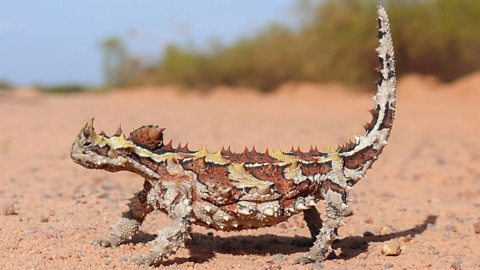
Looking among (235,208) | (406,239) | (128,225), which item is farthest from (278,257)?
(406,239)

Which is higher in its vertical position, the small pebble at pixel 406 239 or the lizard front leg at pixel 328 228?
the lizard front leg at pixel 328 228

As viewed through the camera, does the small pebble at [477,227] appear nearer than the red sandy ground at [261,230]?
No

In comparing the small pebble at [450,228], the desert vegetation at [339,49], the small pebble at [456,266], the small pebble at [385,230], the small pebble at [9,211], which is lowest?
the small pebble at [9,211]

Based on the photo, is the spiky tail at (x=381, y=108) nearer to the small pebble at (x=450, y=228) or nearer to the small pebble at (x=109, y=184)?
the small pebble at (x=450, y=228)

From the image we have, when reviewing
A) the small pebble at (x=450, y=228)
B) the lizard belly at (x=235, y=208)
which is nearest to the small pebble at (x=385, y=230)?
the small pebble at (x=450, y=228)

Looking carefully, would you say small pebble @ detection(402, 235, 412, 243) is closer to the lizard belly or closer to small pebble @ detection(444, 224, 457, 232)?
small pebble @ detection(444, 224, 457, 232)

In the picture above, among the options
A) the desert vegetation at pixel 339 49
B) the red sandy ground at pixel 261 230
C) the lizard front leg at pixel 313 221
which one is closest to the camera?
the red sandy ground at pixel 261 230

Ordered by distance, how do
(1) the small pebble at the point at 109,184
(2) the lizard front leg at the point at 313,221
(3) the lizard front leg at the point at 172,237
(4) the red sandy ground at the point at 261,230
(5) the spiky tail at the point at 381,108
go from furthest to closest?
(1) the small pebble at the point at 109,184 < (2) the lizard front leg at the point at 313,221 < (5) the spiky tail at the point at 381,108 < (4) the red sandy ground at the point at 261,230 < (3) the lizard front leg at the point at 172,237
